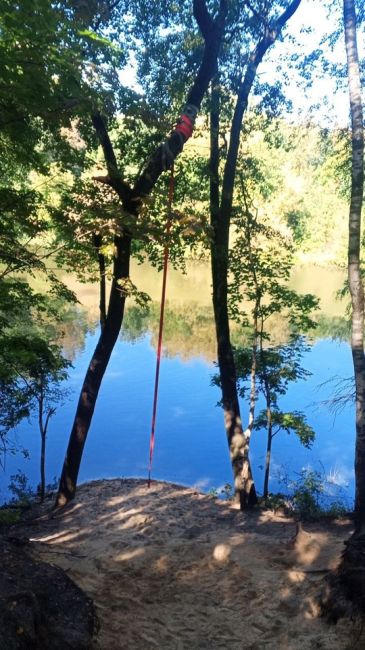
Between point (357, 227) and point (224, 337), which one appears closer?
point (357, 227)

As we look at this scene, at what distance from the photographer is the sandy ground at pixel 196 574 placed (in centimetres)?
399

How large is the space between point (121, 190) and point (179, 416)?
9.28 metres

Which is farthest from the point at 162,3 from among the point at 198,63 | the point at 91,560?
the point at 91,560

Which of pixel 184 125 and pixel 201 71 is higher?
pixel 201 71

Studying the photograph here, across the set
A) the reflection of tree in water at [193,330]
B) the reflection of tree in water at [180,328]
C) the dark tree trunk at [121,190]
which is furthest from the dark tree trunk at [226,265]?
the reflection of tree in water at [180,328]

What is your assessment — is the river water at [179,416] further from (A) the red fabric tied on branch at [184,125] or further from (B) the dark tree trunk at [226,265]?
(A) the red fabric tied on branch at [184,125]

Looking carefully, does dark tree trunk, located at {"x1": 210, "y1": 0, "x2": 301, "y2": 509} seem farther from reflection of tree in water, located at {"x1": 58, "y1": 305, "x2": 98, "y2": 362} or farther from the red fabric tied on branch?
reflection of tree in water, located at {"x1": 58, "y1": 305, "x2": 98, "y2": 362}

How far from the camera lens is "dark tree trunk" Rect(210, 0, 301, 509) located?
807cm

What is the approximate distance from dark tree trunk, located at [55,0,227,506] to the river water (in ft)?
10.4

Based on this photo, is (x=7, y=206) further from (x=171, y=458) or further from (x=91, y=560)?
(x=171, y=458)

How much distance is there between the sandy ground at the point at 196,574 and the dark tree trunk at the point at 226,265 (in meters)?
0.86

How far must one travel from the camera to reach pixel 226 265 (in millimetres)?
8500

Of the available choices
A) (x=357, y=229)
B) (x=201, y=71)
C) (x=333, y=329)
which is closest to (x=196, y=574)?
(x=357, y=229)

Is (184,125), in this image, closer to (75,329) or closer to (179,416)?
(179,416)
